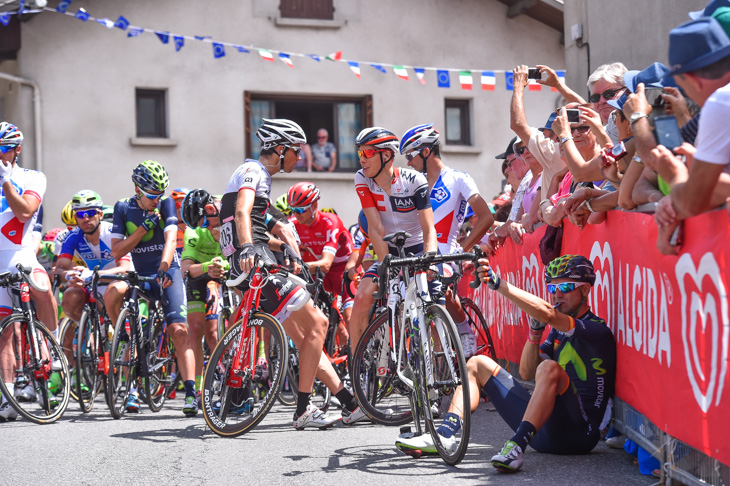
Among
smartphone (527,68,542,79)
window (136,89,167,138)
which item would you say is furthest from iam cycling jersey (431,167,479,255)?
window (136,89,167,138)

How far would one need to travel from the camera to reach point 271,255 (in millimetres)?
7801

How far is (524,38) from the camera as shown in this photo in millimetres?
23062

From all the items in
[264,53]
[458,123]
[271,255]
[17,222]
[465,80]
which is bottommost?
[271,255]

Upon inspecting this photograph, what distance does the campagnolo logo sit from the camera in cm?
433

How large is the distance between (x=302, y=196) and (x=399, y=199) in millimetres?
3021

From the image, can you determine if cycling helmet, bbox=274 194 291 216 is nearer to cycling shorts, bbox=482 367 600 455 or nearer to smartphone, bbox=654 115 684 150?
cycling shorts, bbox=482 367 600 455

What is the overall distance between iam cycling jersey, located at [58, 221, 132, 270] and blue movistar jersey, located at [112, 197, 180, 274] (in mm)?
363

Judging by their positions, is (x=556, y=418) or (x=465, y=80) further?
(x=465, y=80)

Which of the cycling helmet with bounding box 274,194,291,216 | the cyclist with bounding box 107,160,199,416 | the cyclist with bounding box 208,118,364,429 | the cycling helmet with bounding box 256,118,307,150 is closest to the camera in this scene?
the cyclist with bounding box 208,118,364,429

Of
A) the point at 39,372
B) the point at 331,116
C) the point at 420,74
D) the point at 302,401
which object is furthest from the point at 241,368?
the point at 331,116

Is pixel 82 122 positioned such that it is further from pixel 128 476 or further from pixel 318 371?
pixel 128 476

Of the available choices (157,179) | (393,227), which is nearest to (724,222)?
(393,227)

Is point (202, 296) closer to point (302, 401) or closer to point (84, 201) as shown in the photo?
point (84, 201)

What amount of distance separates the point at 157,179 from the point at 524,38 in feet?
48.8
